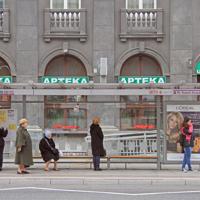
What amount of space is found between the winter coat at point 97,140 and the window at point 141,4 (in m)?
10.7

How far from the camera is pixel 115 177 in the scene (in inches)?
645

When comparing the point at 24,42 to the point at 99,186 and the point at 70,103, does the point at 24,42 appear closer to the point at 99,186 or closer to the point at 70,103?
the point at 70,103

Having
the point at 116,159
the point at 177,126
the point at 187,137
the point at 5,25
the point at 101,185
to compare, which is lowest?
the point at 101,185

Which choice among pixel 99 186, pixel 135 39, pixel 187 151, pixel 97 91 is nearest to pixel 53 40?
pixel 135 39

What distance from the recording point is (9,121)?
19.1 meters

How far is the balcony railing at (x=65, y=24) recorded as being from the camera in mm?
26969

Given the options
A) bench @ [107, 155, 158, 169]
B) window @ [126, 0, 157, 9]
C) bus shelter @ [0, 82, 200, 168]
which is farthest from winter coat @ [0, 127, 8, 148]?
window @ [126, 0, 157, 9]

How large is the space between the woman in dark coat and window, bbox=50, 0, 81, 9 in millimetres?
10461

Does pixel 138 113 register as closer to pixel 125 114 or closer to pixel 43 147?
Answer: pixel 125 114

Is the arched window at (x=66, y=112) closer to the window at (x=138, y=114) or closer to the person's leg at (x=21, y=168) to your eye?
the window at (x=138, y=114)

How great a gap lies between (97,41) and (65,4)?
2.41 m

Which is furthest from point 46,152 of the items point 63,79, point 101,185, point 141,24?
point 141,24

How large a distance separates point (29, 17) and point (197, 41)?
312 inches

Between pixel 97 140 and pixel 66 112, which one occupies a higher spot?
pixel 66 112
